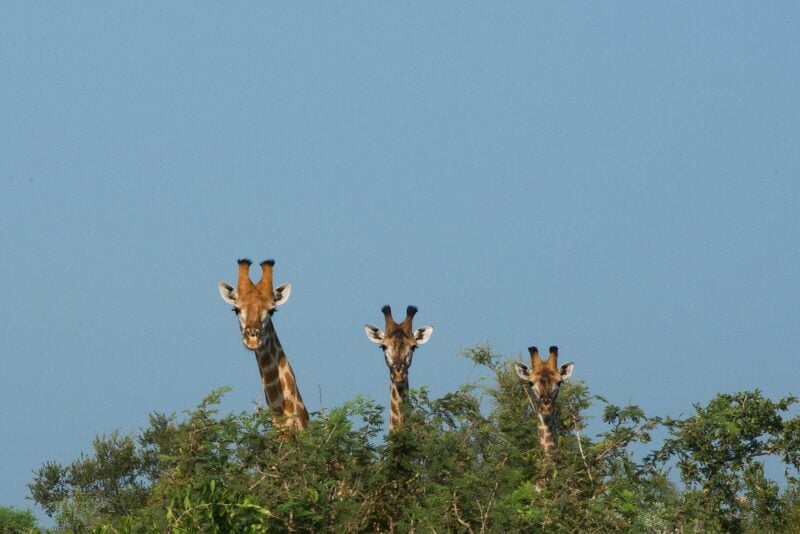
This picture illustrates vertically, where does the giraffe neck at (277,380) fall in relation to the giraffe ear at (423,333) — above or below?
below

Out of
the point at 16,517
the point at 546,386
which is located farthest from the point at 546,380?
the point at 16,517

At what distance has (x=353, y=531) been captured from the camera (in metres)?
11.9

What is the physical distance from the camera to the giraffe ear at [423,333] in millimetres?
20047

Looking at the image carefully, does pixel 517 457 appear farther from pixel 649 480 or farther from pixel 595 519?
pixel 595 519

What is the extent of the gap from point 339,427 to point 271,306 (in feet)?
18.9

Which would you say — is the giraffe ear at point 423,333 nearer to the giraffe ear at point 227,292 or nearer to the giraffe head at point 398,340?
the giraffe head at point 398,340

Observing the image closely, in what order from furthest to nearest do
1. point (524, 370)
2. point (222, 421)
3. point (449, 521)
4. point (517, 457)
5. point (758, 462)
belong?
1. point (758, 462)
2. point (524, 370)
3. point (517, 457)
4. point (222, 421)
5. point (449, 521)

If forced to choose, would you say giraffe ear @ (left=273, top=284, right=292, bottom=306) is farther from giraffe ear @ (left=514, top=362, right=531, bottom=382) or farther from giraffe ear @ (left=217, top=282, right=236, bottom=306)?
giraffe ear @ (left=514, top=362, right=531, bottom=382)

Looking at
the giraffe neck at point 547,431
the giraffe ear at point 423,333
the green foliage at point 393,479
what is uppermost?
the giraffe ear at point 423,333

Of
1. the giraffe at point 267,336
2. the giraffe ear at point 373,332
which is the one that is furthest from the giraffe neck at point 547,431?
the giraffe at point 267,336

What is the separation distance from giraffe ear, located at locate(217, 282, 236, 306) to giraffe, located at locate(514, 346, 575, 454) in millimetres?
5479

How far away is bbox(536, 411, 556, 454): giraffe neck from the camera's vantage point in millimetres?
19625

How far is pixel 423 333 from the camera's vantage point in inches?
794

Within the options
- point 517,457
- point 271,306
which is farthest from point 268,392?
point 517,457
